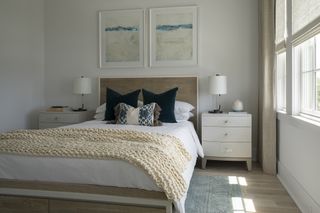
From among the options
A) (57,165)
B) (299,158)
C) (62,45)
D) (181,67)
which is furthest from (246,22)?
(57,165)

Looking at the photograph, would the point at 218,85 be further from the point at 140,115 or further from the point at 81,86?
the point at 81,86

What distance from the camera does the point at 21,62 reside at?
400 centimetres

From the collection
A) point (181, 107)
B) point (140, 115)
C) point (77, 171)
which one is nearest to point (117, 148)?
point (77, 171)

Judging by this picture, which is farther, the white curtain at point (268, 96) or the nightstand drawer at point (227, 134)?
the nightstand drawer at point (227, 134)

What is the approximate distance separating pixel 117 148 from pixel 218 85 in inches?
80.0

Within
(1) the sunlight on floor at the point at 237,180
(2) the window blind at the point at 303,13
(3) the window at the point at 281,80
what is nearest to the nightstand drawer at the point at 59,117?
(1) the sunlight on floor at the point at 237,180

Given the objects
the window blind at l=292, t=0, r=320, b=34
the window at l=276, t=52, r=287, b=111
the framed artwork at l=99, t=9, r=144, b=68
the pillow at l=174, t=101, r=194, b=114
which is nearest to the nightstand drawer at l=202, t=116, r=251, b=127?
the pillow at l=174, t=101, r=194, b=114

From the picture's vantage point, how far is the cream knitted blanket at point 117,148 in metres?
1.73

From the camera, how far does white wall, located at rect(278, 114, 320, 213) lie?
2.02 m

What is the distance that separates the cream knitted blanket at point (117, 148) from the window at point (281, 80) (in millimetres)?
1572

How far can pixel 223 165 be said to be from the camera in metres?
3.73

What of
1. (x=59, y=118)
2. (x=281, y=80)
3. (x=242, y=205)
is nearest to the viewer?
(x=242, y=205)

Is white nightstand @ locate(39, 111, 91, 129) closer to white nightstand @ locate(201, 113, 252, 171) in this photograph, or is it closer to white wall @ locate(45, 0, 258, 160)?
white wall @ locate(45, 0, 258, 160)

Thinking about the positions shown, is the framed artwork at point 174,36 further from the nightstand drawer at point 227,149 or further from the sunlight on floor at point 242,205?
the sunlight on floor at point 242,205
